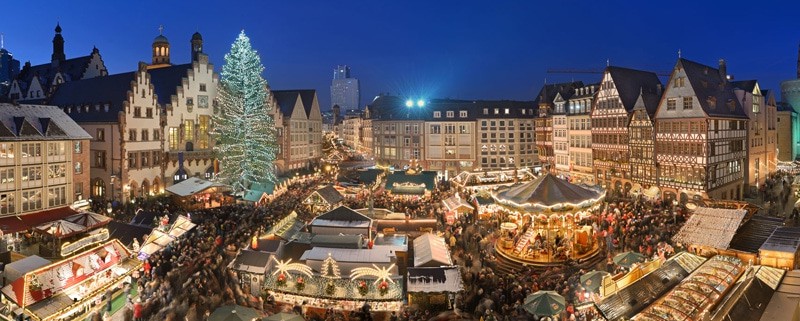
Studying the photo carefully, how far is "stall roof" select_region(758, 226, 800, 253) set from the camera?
17188 mm

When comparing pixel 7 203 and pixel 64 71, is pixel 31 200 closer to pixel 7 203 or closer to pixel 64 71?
pixel 7 203

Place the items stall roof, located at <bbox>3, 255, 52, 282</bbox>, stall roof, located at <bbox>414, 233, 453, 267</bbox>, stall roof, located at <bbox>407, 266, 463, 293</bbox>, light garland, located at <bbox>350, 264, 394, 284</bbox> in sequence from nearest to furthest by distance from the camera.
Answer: stall roof, located at <bbox>3, 255, 52, 282</bbox> → light garland, located at <bbox>350, 264, 394, 284</bbox> → stall roof, located at <bbox>407, 266, 463, 293</bbox> → stall roof, located at <bbox>414, 233, 453, 267</bbox>

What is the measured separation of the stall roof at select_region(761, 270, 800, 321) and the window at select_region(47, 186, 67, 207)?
1511 inches

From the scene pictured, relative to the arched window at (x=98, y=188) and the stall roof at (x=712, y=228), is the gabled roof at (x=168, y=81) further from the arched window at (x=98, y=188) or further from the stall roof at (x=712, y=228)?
the stall roof at (x=712, y=228)

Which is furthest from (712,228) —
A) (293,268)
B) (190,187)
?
(190,187)

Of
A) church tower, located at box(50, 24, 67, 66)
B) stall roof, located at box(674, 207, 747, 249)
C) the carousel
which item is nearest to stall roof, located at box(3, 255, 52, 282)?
the carousel

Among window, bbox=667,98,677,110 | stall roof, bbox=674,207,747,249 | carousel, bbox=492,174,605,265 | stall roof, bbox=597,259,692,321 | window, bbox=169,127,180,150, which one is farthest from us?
window, bbox=169,127,180,150

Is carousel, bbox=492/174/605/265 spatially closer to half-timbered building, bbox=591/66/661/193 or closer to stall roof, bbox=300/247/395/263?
stall roof, bbox=300/247/395/263

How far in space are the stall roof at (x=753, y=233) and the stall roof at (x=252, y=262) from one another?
1829 cm

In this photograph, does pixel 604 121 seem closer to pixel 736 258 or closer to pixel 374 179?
pixel 374 179

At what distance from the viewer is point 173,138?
47.7 m

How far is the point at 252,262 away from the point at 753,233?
20.0 meters

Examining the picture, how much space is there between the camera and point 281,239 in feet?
83.3

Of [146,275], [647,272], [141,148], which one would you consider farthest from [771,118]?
[141,148]
